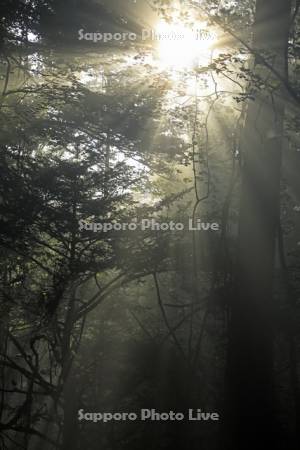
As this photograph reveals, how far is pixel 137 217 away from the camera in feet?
21.2

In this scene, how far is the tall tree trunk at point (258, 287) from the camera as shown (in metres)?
4.77

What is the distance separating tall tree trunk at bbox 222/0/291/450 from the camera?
4.77 meters

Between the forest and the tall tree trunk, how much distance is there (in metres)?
0.02

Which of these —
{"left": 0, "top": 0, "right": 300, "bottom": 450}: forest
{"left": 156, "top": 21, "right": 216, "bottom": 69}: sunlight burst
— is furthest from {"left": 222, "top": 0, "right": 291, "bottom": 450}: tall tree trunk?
{"left": 156, "top": 21, "right": 216, "bottom": 69}: sunlight burst

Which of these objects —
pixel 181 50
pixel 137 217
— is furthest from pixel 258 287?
pixel 181 50

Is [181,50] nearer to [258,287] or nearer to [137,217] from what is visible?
[137,217]

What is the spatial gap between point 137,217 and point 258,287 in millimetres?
2139

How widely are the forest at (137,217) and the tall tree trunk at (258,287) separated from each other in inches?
0.6

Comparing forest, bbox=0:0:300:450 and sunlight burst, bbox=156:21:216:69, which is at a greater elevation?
sunlight burst, bbox=156:21:216:69

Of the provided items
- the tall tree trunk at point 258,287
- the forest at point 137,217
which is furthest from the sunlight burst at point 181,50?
the tall tree trunk at point 258,287

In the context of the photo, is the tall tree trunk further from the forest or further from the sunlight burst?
the sunlight burst

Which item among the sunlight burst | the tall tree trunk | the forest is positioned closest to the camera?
the tall tree trunk

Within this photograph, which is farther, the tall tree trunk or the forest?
the forest

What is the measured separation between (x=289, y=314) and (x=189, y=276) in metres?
2.47
